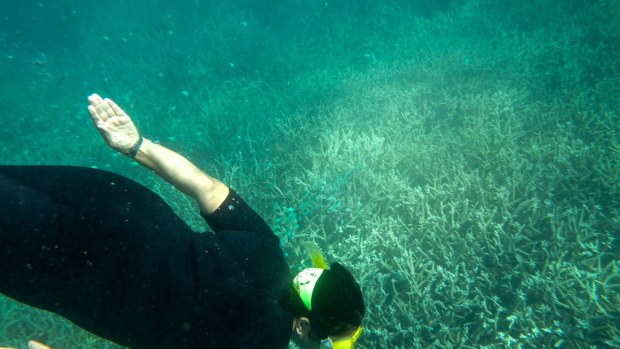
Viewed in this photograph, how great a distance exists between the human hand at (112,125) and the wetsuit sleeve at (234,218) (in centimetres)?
86

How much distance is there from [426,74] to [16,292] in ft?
31.1

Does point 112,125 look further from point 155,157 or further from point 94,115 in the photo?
point 155,157

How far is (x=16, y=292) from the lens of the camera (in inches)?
54.4

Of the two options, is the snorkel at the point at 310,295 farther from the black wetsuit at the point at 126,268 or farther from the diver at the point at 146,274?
the black wetsuit at the point at 126,268

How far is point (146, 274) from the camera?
4.96 feet

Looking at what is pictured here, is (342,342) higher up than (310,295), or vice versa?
(310,295)

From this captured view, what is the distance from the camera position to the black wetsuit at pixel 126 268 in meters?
1.36

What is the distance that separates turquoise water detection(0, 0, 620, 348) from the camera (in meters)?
3.75

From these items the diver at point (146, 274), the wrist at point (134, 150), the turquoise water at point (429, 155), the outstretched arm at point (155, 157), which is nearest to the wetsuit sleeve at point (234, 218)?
the outstretched arm at point (155, 157)

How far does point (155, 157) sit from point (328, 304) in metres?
1.67

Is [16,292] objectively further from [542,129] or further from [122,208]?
[542,129]

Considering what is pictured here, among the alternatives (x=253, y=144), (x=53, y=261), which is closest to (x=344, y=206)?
(x=253, y=144)

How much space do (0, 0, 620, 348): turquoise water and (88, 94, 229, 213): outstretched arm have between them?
2.46m

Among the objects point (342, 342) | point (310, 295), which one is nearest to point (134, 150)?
point (310, 295)
